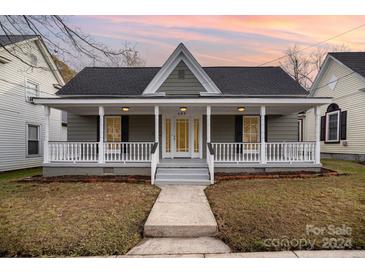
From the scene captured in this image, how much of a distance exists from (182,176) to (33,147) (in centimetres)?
1000

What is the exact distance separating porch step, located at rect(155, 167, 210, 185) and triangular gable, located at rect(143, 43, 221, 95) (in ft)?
12.7

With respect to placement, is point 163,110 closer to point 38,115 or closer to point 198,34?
point 198,34

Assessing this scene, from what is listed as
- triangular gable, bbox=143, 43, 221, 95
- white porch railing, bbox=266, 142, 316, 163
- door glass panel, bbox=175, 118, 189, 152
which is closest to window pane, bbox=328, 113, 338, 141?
white porch railing, bbox=266, 142, 316, 163

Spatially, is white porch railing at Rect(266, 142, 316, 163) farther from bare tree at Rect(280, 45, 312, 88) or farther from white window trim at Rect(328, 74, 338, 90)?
bare tree at Rect(280, 45, 312, 88)

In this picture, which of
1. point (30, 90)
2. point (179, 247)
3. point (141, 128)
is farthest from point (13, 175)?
point (179, 247)

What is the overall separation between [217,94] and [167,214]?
7132 millimetres

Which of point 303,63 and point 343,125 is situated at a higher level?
point 303,63

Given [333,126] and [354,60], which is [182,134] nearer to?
[333,126]

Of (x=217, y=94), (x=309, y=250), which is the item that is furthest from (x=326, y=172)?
(x=309, y=250)

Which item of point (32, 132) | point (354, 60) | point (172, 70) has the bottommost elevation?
point (32, 132)

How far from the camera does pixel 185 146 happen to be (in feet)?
37.2

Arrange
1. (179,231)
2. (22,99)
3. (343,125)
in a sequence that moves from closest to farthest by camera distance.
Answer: (179,231) < (22,99) < (343,125)

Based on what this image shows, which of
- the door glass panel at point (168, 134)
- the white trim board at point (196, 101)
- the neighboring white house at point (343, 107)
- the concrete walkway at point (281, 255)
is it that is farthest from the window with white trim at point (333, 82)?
the concrete walkway at point (281, 255)

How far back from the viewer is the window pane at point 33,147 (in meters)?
13.9
